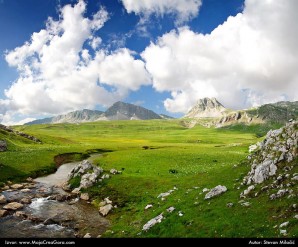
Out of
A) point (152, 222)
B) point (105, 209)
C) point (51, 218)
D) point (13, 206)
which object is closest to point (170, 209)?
point (152, 222)

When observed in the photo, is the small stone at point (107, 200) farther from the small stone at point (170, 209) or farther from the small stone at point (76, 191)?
the small stone at point (170, 209)

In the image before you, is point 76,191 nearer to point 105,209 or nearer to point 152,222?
point 105,209

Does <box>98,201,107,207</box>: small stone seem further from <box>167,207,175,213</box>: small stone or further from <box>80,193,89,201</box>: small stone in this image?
<box>167,207,175,213</box>: small stone

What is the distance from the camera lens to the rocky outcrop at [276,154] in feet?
103

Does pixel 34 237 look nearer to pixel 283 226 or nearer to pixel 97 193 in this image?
pixel 97 193

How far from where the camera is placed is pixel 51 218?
119 feet

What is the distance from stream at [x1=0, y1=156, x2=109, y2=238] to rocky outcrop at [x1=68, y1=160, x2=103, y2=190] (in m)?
3.81

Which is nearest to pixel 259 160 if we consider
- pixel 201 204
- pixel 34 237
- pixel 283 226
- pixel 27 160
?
pixel 201 204

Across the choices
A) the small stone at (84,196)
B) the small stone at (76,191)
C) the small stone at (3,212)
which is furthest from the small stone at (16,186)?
the small stone at (3,212)

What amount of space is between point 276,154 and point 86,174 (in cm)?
3246

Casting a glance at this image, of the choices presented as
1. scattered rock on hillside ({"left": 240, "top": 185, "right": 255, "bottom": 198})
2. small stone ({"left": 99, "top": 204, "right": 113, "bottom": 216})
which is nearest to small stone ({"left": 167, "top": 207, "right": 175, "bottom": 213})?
scattered rock on hillside ({"left": 240, "top": 185, "right": 255, "bottom": 198})

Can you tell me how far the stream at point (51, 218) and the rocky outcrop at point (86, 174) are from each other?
12.5 ft

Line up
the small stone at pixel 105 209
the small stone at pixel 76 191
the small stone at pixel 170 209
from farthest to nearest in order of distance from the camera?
the small stone at pixel 76 191 < the small stone at pixel 105 209 < the small stone at pixel 170 209
